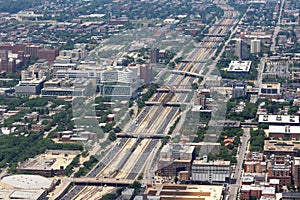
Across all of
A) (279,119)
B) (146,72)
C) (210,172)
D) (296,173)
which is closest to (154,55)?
(146,72)

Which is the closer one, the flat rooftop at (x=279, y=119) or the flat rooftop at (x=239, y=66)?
the flat rooftop at (x=279, y=119)

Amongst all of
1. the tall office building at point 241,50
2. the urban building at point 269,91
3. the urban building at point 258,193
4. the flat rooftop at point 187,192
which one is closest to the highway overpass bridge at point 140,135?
the flat rooftop at point 187,192

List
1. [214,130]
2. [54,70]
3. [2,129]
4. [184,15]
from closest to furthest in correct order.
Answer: [214,130] < [2,129] < [54,70] < [184,15]

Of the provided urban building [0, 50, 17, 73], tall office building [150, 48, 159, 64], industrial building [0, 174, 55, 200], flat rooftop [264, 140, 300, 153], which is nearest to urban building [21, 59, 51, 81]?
urban building [0, 50, 17, 73]

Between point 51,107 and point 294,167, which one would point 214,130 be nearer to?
point 294,167

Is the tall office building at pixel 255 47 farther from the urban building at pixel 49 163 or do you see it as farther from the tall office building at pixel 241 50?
the urban building at pixel 49 163

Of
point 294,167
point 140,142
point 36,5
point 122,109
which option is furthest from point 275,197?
point 36,5
